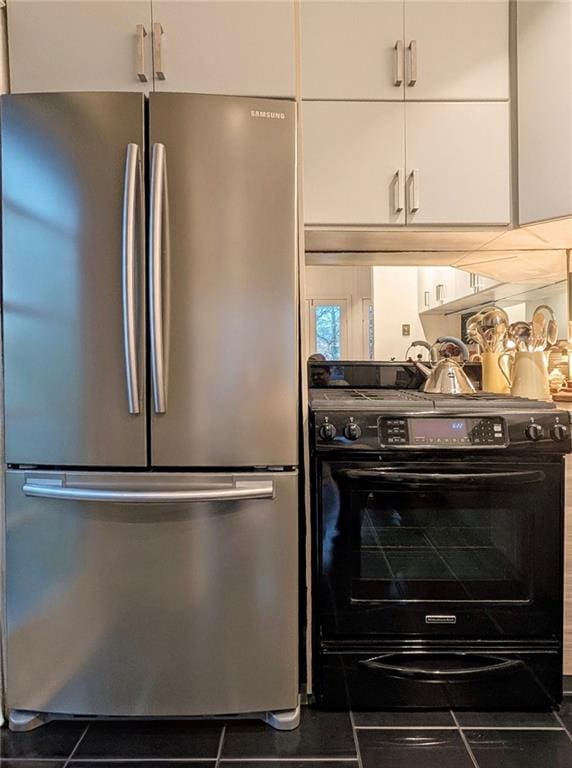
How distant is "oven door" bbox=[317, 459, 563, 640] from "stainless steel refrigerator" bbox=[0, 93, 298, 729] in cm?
16

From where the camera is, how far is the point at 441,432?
4.71 feet

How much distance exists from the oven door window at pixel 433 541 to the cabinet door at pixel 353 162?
891 millimetres

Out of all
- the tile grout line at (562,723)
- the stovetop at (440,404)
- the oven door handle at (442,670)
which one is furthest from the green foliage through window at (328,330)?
the tile grout line at (562,723)

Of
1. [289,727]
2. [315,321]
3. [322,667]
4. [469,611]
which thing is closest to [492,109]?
[315,321]

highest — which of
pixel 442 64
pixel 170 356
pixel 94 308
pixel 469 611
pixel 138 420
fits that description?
pixel 442 64

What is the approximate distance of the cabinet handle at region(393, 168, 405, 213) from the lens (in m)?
1.69

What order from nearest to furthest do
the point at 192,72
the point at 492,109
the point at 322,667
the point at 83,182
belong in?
the point at 83,182, the point at 322,667, the point at 192,72, the point at 492,109

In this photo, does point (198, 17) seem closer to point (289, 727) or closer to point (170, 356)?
point (170, 356)

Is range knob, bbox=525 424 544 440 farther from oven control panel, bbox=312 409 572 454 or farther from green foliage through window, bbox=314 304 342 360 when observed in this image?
green foliage through window, bbox=314 304 342 360

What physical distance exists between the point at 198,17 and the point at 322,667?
196 cm

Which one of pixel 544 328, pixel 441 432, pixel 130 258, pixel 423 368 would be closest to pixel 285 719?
pixel 441 432

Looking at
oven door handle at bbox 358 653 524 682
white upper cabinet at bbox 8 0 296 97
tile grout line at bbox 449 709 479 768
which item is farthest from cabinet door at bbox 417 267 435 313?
tile grout line at bbox 449 709 479 768

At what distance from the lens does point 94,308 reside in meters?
1.38

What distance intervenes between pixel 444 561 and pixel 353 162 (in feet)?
4.17
